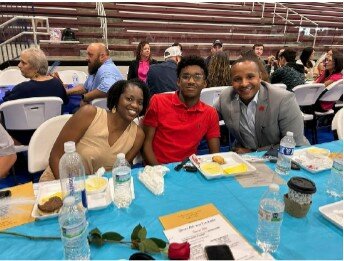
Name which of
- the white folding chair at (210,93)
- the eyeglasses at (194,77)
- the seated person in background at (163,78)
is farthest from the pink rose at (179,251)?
the seated person in background at (163,78)

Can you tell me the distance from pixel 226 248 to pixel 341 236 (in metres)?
0.48

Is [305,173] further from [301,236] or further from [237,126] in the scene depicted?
[237,126]

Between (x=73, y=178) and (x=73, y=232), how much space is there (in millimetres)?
338

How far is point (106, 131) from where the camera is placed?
1689 mm

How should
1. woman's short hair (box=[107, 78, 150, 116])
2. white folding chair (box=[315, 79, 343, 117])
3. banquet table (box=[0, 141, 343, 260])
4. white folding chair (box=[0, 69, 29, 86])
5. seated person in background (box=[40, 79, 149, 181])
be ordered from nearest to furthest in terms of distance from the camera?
1. banquet table (box=[0, 141, 343, 260])
2. seated person in background (box=[40, 79, 149, 181])
3. woman's short hair (box=[107, 78, 150, 116])
4. white folding chair (box=[315, 79, 343, 117])
5. white folding chair (box=[0, 69, 29, 86])

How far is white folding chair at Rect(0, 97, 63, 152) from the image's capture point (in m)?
2.37

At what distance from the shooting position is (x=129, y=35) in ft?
27.6

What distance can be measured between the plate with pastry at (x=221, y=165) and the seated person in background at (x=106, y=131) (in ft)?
1.56

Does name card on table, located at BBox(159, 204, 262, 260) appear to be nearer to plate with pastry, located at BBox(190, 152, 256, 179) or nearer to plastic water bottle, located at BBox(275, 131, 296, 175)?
plate with pastry, located at BBox(190, 152, 256, 179)

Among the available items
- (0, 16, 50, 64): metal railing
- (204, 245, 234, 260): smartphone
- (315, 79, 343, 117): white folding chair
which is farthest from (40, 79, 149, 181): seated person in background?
(0, 16, 50, 64): metal railing

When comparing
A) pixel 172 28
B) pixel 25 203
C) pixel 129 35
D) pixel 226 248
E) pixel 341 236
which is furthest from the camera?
pixel 172 28

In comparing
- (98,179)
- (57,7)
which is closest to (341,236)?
(98,179)

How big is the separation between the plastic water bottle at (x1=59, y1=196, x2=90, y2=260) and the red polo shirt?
3.73 ft

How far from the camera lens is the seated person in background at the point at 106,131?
1.63 m
